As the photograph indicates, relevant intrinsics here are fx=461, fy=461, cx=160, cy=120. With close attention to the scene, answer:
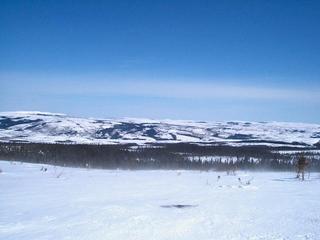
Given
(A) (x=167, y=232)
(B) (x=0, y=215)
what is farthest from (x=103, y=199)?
(A) (x=167, y=232)

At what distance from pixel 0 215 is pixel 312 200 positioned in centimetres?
947

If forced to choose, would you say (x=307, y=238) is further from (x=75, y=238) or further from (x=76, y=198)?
(x=76, y=198)

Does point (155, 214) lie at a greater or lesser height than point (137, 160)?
greater

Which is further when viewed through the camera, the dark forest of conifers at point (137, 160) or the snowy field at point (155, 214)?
the dark forest of conifers at point (137, 160)

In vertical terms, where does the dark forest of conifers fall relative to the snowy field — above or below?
below

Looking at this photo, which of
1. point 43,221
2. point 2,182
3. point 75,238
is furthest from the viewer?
point 2,182

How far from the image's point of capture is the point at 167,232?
32.9ft

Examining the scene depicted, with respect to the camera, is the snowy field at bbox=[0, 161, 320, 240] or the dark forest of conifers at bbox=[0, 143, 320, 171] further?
the dark forest of conifers at bbox=[0, 143, 320, 171]

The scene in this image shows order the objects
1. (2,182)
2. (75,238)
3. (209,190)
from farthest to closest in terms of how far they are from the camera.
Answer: (2,182) → (209,190) → (75,238)

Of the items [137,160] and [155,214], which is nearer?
[155,214]

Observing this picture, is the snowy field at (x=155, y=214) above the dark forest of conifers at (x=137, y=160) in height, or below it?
above

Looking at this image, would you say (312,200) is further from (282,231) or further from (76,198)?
(76,198)

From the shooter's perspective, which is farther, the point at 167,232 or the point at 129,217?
the point at 129,217

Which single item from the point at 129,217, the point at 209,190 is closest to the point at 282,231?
the point at 129,217
